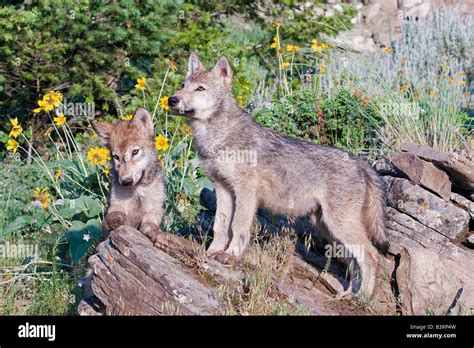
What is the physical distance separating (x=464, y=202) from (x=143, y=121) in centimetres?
340

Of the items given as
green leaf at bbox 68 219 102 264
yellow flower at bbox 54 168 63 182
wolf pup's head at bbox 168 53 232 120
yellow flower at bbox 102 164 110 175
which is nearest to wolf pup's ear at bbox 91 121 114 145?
wolf pup's head at bbox 168 53 232 120

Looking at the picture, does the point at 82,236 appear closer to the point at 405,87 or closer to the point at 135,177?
the point at 135,177

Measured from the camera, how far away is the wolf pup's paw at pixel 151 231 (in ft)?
21.6

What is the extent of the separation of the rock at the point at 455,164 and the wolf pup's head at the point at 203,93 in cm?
218

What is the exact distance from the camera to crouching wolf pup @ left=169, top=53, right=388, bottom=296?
6.62 meters

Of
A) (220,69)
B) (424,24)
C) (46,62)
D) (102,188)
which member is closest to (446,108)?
(220,69)

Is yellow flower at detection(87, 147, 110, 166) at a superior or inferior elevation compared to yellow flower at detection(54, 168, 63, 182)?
superior

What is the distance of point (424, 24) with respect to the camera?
53.5ft

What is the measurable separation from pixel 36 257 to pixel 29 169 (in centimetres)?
241

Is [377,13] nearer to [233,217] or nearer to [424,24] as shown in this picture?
[424,24]

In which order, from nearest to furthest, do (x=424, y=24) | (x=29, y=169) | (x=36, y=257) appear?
(x=36, y=257) < (x=29, y=169) < (x=424, y=24)

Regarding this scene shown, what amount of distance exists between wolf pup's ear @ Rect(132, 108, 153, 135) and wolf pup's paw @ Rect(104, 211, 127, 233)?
905mm

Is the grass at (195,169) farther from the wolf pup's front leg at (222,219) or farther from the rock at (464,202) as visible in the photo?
the rock at (464,202)

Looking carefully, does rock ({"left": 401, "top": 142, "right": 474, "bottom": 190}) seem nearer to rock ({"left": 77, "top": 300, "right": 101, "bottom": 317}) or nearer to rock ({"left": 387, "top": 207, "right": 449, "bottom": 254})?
rock ({"left": 387, "top": 207, "right": 449, "bottom": 254})
